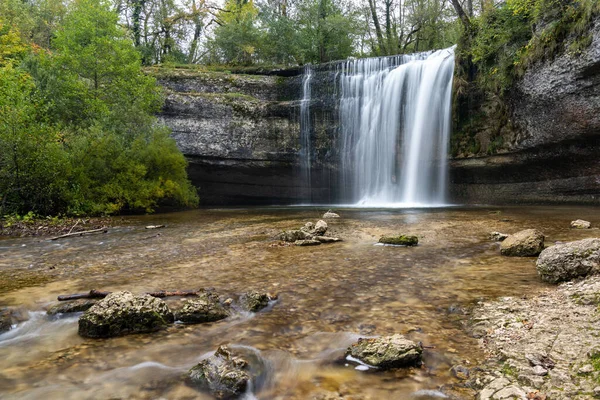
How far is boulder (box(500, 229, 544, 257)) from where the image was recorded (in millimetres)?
5363

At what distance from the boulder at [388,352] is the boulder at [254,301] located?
1212mm

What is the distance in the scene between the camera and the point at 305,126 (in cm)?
2302

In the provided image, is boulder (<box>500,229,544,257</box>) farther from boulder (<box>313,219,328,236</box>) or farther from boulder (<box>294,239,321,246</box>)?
boulder (<box>313,219,328,236</box>)

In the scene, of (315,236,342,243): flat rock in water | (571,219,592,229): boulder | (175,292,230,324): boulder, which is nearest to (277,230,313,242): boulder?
(315,236,342,243): flat rock in water

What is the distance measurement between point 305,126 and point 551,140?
1322 centimetres

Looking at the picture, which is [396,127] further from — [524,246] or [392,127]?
[524,246]

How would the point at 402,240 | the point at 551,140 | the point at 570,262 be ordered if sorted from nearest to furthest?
the point at 570,262 → the point at 402,240 → the point at 551,140

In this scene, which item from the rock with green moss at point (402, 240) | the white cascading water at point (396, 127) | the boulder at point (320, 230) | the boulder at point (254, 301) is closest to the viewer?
the boulder at point (254, 301)

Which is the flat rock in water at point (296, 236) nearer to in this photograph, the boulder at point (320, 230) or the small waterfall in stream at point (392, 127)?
the boulder at point (320, 230)

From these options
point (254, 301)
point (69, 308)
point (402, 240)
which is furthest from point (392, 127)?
point (69, 308)

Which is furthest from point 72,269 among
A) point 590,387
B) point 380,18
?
point 380,18

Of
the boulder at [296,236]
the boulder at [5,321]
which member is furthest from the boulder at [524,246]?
the boulder at [5,321]

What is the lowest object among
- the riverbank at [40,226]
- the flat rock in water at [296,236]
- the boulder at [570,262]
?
the riverbank at [40,226]

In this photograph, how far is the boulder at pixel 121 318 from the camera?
3.06 m
